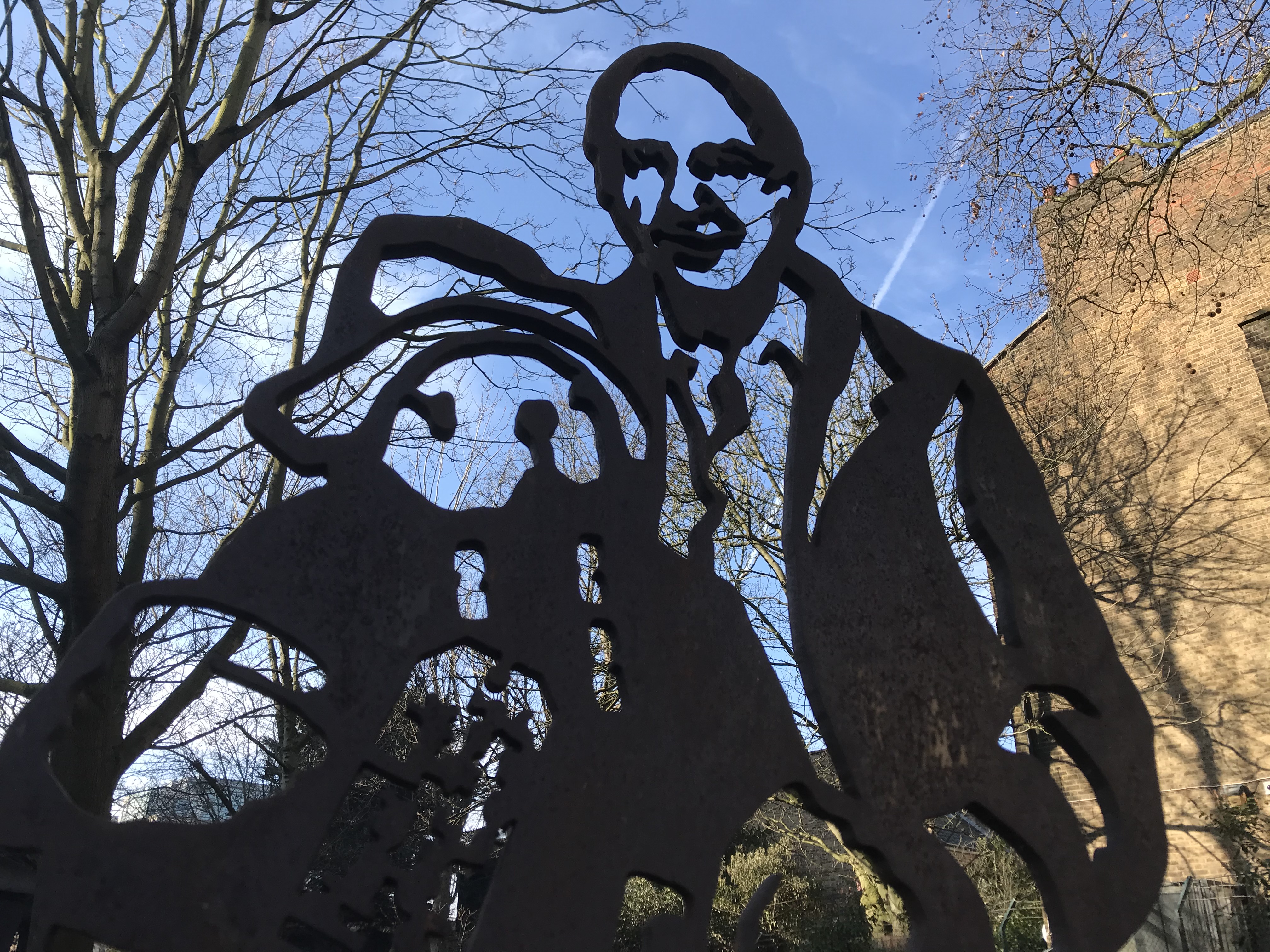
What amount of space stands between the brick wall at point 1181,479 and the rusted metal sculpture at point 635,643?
8987 millimetres

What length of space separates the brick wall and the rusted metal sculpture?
899 cm

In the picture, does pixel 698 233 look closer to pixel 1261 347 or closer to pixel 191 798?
pixel 1261 347

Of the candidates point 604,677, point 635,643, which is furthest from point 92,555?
point 604,677

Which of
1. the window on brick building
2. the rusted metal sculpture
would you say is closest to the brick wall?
the window on brick building

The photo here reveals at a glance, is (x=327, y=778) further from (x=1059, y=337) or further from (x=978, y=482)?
(x=1059, y=337)

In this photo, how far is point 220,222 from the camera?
6566 millimetres

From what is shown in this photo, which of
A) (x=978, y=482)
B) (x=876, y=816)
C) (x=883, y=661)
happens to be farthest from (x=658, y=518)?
(x=978, y=482)

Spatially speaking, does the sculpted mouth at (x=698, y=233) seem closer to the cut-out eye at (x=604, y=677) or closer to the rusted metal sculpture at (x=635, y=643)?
the rusted metal sculpture at (x=635, y=643)

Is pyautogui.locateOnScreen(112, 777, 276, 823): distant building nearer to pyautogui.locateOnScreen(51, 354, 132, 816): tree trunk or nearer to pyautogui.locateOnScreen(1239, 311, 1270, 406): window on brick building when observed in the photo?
pyautogui.locateOnScreen(51, 354, 132, 816): tree trunk

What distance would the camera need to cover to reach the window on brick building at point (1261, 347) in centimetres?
1259

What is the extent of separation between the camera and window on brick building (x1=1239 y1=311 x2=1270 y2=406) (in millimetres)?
12586

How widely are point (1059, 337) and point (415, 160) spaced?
9854 mm

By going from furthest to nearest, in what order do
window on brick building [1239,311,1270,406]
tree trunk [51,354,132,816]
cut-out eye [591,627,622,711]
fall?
1. window on brick building [1239,311,1270,406]
2. cut-out eye [591,627,622,711]
3. tree trunk [51,354,132,816]

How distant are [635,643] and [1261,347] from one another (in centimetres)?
1302
